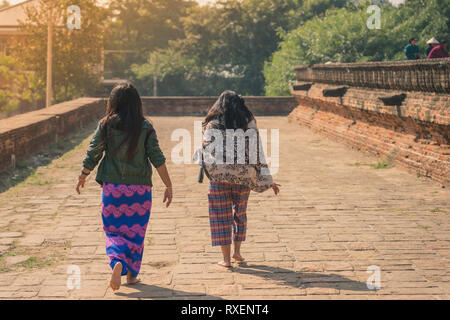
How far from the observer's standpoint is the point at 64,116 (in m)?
15.1

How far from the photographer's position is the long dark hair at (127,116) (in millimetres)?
4867

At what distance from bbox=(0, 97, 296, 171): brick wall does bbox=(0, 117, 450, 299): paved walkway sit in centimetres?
103

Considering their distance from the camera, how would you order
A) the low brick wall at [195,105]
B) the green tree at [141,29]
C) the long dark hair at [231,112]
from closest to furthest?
the long dark hair at [231,112], the low brick wall at [195,105], the green tree at [141,29]

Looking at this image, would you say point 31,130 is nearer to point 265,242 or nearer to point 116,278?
point 265,242

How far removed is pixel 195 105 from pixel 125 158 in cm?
2099

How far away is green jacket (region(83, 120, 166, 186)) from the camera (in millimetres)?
4879

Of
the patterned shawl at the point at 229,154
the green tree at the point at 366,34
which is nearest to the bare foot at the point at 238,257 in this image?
the patterned shawl at the point at 229,154

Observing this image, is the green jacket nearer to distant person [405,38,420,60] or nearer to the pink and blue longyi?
the pink and blue longyi

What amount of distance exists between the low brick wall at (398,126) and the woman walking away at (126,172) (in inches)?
214

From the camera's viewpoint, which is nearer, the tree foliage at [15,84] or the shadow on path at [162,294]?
the shadow on path at [162,294]

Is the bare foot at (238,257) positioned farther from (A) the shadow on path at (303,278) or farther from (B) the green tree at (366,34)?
(B) the green tree at (366,34)

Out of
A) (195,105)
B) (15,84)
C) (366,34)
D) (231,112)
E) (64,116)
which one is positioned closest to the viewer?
(231,112)

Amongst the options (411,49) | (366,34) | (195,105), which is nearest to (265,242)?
(411,49)

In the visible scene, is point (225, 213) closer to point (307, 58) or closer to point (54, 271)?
point (54, 271)
